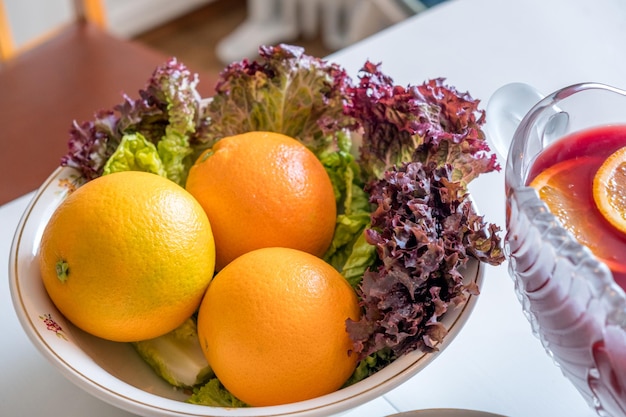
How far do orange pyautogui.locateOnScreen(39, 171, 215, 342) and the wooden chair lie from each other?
483mm

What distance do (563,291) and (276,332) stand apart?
0.22 m

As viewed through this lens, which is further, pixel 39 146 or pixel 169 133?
pixel 39 146

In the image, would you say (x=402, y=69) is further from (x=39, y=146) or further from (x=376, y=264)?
(x=39, y=146)

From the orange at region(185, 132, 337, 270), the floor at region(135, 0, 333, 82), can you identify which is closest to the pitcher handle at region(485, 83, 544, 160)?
the orange at region(185, 132, 337, 270)

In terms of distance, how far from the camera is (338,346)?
63cm

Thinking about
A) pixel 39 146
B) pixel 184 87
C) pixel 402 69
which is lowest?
pixel 39 146

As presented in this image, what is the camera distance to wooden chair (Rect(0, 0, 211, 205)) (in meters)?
1.14

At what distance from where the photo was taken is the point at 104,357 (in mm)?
687

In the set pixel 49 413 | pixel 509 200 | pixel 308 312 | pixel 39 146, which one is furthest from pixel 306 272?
pixel 39 146

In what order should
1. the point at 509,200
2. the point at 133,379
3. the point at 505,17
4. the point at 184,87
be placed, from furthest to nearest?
the point at 505,17 → the point at 184,87 → the point at 133,379 → the point at 509,200

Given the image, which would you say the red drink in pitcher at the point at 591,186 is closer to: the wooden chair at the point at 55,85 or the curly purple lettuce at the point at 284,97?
the curly purple lettuce at the point at 284,97

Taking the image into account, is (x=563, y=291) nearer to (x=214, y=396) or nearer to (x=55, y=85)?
(x=214, y=396)

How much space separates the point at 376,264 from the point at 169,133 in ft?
0.82

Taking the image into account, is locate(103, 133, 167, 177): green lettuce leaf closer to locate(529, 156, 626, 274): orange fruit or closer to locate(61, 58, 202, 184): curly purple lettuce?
locate(61, 58, 202, 184): curly purple lettuce
